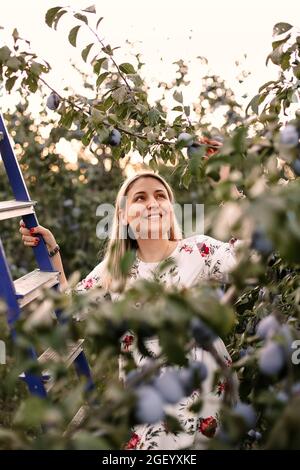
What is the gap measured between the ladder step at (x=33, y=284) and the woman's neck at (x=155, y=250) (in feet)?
1.11

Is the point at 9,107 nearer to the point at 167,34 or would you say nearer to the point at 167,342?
the point at 167,34

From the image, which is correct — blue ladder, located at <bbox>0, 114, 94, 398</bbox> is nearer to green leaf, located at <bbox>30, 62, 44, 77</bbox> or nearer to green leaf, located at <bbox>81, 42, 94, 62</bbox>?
green leaf, located at <bbox>30, 62, 44, 77</bbox>

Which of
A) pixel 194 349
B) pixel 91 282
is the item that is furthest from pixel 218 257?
pixel 91 282

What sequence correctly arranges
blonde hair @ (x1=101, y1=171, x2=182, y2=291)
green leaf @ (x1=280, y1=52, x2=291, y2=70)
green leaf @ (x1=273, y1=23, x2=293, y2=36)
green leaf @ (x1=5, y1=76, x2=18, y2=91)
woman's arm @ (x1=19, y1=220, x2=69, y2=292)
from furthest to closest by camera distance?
blonde hair @ (x1=101, y1=171, x2=182, y2=291) < woman's arm @ (x1=19, y1=220, x2=69, y2=292) < green leaf @ (x1=5, y1=76, x2=18, y2=91) < green leaf @ (x1=280, y1=52, x2=291, y2=70) < green leaf @ (x1=273, y1=23, x2=293, y2=36)

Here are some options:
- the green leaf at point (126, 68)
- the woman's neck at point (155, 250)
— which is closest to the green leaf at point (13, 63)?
the green leaf at point (126, 68)

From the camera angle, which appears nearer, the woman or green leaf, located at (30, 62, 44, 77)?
green leaf, located at (30, 62, 44, 77)

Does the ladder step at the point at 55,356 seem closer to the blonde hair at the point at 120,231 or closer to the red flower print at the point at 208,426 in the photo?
the blonde hair at the point at 120,231

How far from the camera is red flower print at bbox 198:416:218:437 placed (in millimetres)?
1708

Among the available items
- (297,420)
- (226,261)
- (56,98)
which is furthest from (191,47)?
(297,420)

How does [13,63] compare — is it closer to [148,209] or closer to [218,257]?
[148,209]

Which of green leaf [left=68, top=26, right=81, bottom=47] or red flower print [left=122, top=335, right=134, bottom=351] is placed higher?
green leaf [left=68, top=26, right=81, bottom=47]

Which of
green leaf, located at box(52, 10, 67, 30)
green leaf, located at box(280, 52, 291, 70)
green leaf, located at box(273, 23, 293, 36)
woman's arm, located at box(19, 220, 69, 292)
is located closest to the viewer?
green leaf, located at box(273, 23, 293, 36)

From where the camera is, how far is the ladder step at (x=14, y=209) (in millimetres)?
1659

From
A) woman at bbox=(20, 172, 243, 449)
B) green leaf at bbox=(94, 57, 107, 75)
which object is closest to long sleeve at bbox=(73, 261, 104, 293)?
woman at bbox=(20, 172, 243, 449)
